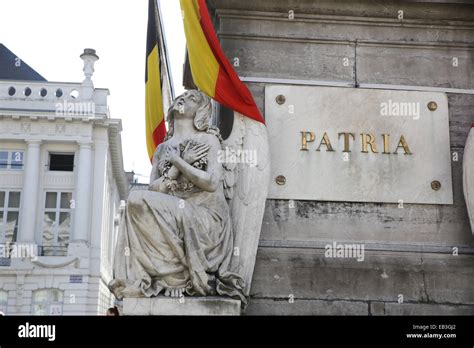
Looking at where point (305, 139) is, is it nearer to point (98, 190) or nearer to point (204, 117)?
point (204, 117)

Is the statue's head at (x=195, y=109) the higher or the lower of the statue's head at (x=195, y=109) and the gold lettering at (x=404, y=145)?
the higher

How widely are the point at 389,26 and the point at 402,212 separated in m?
1.84

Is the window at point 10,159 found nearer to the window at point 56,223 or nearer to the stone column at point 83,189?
the window at point 56,223

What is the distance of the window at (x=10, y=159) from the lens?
133 ft

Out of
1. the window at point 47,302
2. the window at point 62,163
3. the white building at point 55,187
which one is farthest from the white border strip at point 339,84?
the window at point 62,163

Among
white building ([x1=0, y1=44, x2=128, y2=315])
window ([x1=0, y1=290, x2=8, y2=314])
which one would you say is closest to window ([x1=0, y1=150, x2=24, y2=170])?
white building ([x1=0, y1=44, x2=128, y2=315])

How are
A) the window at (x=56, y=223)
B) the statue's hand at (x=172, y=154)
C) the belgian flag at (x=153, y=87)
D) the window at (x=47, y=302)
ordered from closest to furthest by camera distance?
the statue's hand at (x=172, y=154), the belgian flag at (x=153, y=87), the window at (x=47, y=302), the window at (x=56, y=223)

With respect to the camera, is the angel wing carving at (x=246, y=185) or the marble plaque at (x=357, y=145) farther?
the marble plaque at (x=357, y=145)

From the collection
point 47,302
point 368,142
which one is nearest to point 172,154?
point 368,142

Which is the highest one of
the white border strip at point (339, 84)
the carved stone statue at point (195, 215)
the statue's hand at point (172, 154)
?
the white border strip at point (339, 84)

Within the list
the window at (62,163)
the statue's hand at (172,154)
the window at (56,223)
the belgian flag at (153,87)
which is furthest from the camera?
the window at (62,163)

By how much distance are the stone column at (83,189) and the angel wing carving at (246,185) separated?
34.1 meters
